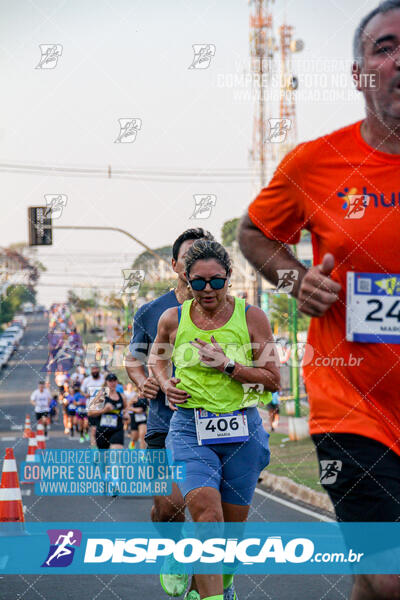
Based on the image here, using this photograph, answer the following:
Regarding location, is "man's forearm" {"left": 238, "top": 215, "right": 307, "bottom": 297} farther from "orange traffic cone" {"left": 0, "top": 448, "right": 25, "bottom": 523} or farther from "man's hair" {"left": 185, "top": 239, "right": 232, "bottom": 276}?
"orange traffic cone" {"left": 0, "top": 448, "right": 25, "bottom": 523}

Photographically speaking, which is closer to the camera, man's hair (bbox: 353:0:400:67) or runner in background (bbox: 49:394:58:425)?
man's hair (bbox: 353:0:400:67)

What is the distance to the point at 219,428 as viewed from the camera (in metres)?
5.20

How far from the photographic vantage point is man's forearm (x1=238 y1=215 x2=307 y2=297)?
3428mm

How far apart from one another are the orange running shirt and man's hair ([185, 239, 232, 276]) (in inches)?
76.9

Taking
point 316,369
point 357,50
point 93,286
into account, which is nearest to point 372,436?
point 316,369

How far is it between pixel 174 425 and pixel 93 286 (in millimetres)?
35984

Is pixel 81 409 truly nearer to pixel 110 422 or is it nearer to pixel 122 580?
pixel 110 422

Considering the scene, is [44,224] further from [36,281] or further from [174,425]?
[36,281]

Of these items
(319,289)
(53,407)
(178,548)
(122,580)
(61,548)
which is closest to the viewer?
(319,289)

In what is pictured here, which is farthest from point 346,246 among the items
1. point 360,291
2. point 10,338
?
point 10,338

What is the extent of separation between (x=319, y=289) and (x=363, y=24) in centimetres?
87

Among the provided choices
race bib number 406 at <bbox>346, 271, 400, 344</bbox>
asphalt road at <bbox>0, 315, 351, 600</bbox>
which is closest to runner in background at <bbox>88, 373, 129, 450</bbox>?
asphalt road at <bbox>0, 315, 351, 600</bbox>

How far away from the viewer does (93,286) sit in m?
41.2

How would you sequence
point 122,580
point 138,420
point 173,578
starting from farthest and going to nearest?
point 138,420 < point 122,580 < point 173,578
